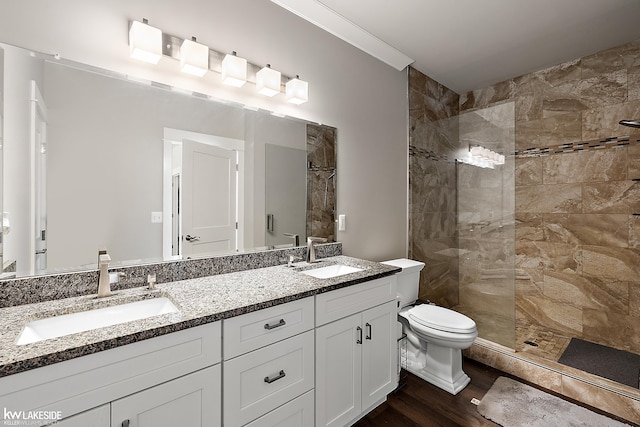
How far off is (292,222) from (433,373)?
150 cm

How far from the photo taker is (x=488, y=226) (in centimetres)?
271

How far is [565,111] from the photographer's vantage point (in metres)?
2.86

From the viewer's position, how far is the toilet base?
6.95 ft

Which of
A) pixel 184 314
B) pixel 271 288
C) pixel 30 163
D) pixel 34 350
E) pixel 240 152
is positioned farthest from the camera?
pixel 240 152

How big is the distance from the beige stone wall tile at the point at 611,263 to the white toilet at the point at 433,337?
150 centimetres

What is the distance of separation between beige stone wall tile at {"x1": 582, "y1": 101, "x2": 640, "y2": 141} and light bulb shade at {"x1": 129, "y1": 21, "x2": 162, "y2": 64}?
342cm

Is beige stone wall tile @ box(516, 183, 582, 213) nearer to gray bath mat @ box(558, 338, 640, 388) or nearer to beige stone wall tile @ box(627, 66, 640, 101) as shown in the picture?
beige stone wall tile @ box(627, 66, 640, 101)

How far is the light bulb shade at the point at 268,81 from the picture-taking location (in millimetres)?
1807

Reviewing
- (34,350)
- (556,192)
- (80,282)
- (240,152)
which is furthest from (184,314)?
(556,192)

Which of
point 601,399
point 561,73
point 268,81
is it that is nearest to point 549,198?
point 561,73

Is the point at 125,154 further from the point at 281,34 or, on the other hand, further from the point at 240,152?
the point at 281,34

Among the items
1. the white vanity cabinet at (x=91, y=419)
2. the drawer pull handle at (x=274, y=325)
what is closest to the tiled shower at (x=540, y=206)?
the drawer pull handle at (x=274, y=325)

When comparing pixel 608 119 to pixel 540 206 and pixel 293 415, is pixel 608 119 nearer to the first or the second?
pixel 540 206

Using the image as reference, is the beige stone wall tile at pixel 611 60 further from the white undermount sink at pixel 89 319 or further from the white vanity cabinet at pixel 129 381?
the white undermount sink at pixel 89 319
